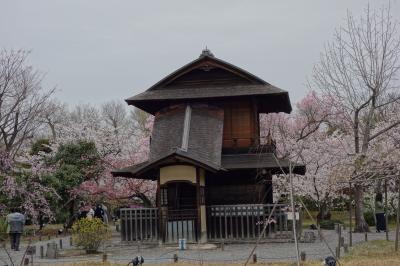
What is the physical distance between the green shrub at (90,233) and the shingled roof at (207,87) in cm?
662

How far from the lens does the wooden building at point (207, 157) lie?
850 inches

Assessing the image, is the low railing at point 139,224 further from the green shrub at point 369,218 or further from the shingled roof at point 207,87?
the green shrub at point 369,218

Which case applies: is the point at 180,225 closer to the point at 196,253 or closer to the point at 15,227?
the point at 196,253

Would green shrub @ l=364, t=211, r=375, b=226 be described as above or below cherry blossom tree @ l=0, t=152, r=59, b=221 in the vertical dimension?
below

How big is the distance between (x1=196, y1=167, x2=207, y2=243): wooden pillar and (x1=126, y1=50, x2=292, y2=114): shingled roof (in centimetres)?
384

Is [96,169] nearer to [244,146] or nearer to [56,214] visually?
[56,214]

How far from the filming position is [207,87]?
24484 mm

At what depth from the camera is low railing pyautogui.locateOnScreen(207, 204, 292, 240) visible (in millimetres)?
21766

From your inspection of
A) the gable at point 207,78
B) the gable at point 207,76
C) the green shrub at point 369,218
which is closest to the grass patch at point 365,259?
the gable at point 207,76

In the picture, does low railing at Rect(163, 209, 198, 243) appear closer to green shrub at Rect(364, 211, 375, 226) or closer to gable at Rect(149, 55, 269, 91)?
→ gable at Rect(149, 55, 269, 91)

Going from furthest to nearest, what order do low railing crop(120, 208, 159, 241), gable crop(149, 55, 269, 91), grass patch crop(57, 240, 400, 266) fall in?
gable crop(149, 55, 269, 91), low railing crop(120, 208, 159, 241), grass patch crop(57, 240, 400, 266)

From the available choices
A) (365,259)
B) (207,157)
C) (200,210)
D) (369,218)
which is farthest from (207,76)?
(369,218)

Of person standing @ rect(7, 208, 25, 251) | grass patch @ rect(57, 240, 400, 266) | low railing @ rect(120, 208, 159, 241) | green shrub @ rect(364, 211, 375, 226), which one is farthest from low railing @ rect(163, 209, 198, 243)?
green shrub @ rect(364, 211, 375, 226)

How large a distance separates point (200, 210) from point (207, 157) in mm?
2113
